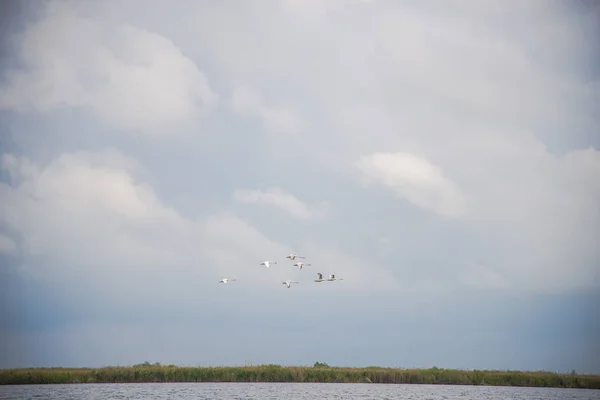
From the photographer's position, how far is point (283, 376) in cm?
8100

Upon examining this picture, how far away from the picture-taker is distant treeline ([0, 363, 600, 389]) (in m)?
77.4

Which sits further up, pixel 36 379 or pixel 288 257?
pixel 288 257

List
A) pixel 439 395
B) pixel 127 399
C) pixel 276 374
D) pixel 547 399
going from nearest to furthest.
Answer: pixel 127 399 → pixel 547 399 → pixel 439 395 → pixel 276 374

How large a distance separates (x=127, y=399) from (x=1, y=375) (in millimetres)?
22701

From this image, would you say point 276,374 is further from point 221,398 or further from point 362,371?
point 221,398

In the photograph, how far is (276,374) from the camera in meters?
80.6

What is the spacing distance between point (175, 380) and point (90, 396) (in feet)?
57.4

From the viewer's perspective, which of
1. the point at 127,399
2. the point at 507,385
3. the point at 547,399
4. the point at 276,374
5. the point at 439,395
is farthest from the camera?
the point at 507,385

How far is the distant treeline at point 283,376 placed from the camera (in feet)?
254

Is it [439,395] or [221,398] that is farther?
[439,395]

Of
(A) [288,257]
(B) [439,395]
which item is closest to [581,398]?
(B) [439,395]

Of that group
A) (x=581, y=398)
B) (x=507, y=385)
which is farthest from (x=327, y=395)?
(x=507, y=385)

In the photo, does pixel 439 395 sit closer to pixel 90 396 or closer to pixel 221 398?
pixel 221 398

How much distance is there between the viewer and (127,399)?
62094mm
